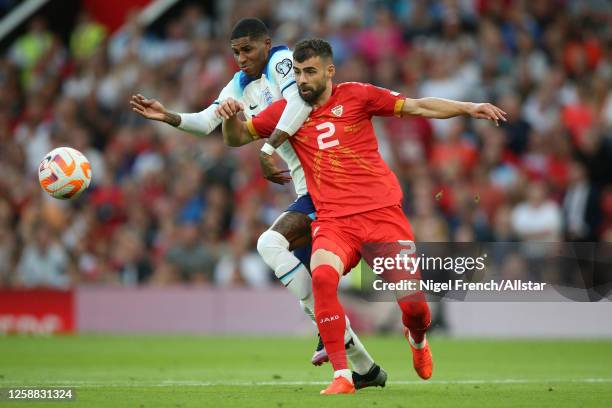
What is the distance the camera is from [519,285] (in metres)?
14.6

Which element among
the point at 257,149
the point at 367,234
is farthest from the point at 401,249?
the point at 257,149

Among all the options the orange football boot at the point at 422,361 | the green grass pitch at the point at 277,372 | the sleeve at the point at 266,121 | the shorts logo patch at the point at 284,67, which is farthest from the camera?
the shorts logo patch at the point at 284,67

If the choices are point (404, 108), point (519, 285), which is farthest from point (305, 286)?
point (519, 285)

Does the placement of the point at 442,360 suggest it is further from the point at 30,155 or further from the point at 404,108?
the point at 30,155

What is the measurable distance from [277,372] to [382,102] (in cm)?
352

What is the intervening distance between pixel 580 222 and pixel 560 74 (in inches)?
117

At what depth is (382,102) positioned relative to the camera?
8969 millimetres

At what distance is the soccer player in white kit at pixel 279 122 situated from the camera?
907cm

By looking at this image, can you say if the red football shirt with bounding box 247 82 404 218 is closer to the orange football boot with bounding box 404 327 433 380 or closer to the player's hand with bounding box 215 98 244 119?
the player's hand with bounding box 215 98 244 119

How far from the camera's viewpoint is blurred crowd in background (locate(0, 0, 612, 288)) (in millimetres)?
17016

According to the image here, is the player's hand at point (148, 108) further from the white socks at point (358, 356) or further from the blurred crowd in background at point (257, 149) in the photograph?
the blurred crowd in background at point (257, 149)

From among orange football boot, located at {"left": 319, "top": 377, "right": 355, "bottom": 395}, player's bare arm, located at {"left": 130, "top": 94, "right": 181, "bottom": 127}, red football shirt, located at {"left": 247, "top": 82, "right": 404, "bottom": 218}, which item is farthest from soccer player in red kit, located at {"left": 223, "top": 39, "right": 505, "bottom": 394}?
orange football boot, located at {"left": 319, "top": 377, "right": 355, "bottom": 395}

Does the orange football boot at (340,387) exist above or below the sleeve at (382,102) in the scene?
below

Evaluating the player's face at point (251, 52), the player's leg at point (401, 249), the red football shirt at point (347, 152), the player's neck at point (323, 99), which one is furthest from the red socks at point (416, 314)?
the player's face at point (251, 52)
